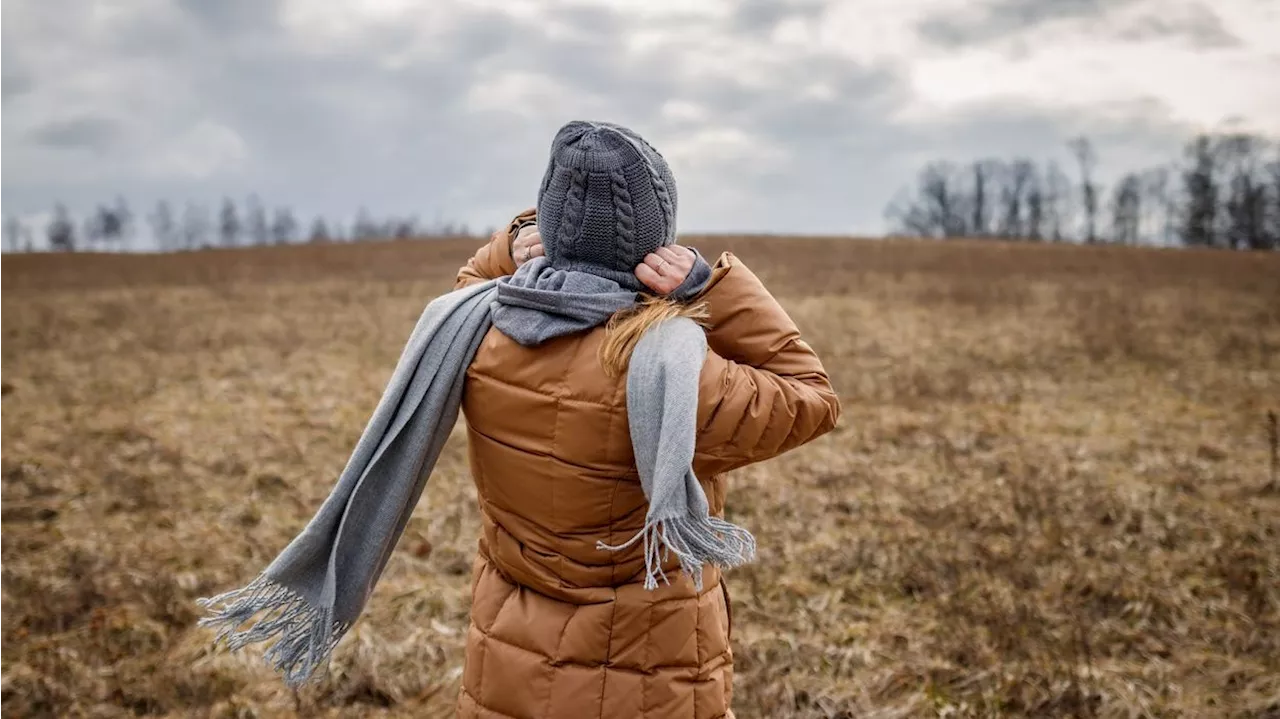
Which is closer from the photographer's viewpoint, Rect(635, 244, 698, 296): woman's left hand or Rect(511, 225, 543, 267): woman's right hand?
Rect(635, 244, 698, 296): woman's left hand

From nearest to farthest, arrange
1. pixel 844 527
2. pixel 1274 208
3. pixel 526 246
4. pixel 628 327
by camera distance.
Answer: pixel 628 327, pixel 526 246, pixel 844 527, pixel 1274 208

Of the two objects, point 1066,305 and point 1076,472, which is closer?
point 1076,472

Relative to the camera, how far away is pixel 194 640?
446 centimetres

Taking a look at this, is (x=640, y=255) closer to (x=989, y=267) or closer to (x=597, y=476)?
(x=597, y=476)

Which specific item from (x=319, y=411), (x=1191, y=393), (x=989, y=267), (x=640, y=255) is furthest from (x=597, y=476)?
(x=989, y=267)

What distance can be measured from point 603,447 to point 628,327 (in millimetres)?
263

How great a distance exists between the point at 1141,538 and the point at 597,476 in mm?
5234

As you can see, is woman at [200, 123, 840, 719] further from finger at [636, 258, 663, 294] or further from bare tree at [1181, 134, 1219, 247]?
bare tree at [1181, 134, 1219, 247]

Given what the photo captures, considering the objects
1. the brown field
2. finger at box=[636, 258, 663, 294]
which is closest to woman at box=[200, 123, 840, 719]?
finger at box=[636, 258, 663, 294]

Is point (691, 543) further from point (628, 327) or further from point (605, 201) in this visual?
point (605, 201)

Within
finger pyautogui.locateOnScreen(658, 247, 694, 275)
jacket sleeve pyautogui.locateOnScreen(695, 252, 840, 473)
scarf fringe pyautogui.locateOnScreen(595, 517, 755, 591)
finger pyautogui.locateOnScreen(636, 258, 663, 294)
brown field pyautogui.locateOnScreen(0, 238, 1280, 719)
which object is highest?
finger pyautogui.locateOnScreen(658, 247, 694, 275)

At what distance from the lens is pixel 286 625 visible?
2.11 metres

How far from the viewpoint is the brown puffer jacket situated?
1.77m

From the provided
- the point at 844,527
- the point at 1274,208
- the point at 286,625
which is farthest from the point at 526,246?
the point at 1274,208
